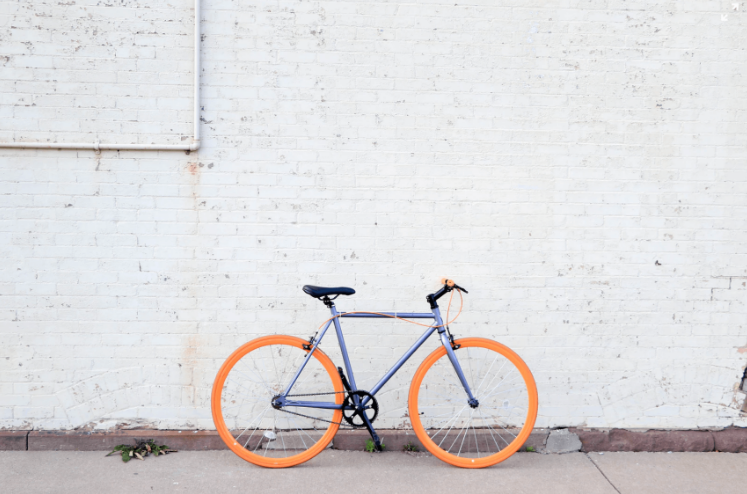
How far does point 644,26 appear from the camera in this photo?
3.70 metres

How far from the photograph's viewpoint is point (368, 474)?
3.43 m

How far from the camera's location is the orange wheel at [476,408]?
3.75 meters

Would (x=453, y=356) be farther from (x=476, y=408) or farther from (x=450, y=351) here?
(x=476, y=408)

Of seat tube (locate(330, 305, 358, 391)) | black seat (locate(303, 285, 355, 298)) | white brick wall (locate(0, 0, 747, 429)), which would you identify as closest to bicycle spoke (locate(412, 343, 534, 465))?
white brick wall (locate(0, 0, 747, 429))

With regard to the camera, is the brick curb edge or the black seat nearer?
the black seat

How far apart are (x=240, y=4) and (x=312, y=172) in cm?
119

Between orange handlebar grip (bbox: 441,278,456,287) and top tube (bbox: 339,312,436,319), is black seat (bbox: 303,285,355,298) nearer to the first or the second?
top tube (bbox: 339,312,436,319)

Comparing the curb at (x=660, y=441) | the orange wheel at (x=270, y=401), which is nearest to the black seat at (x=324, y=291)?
the orange wheel at (x=270, y=401)

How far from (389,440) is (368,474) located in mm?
370

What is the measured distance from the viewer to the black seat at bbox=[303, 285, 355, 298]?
3.34 meters

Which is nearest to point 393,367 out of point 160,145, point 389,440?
point 389,440

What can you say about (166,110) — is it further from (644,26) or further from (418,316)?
(644,26)

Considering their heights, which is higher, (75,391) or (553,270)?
(553,270)

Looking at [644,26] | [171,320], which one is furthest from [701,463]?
[171,320]
